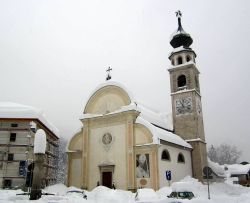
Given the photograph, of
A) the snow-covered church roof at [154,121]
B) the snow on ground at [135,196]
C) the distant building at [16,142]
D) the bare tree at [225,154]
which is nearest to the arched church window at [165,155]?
the snow-covered church roof at [154,121]

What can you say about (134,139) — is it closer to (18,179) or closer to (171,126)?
(171,126)

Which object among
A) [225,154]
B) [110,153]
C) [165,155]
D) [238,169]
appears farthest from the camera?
[225,154]

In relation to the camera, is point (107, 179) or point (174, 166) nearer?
point (107, 179)

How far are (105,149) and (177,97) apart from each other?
1199cm

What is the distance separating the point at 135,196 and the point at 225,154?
60321mm

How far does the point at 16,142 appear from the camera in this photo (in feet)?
104

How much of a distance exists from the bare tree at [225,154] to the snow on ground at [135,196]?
47580 mm

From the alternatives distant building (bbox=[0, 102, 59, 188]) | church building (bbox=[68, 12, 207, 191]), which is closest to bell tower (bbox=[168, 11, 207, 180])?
church building (bbox=[68, 12, 207, 191])

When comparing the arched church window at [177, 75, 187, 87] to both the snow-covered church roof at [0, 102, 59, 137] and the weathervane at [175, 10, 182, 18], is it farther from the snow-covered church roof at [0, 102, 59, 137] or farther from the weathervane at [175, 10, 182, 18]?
the snow-covered church roof at [0, 102, 59, 137]

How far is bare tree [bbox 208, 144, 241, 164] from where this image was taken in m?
73.2

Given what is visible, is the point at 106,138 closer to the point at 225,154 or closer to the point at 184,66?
the point at 184,66

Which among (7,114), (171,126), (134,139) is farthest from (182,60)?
(7,114)

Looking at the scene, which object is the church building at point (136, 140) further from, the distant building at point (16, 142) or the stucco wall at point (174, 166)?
the distant building at point (16, 142)

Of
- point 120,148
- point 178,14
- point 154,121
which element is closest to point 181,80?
point 154,121
